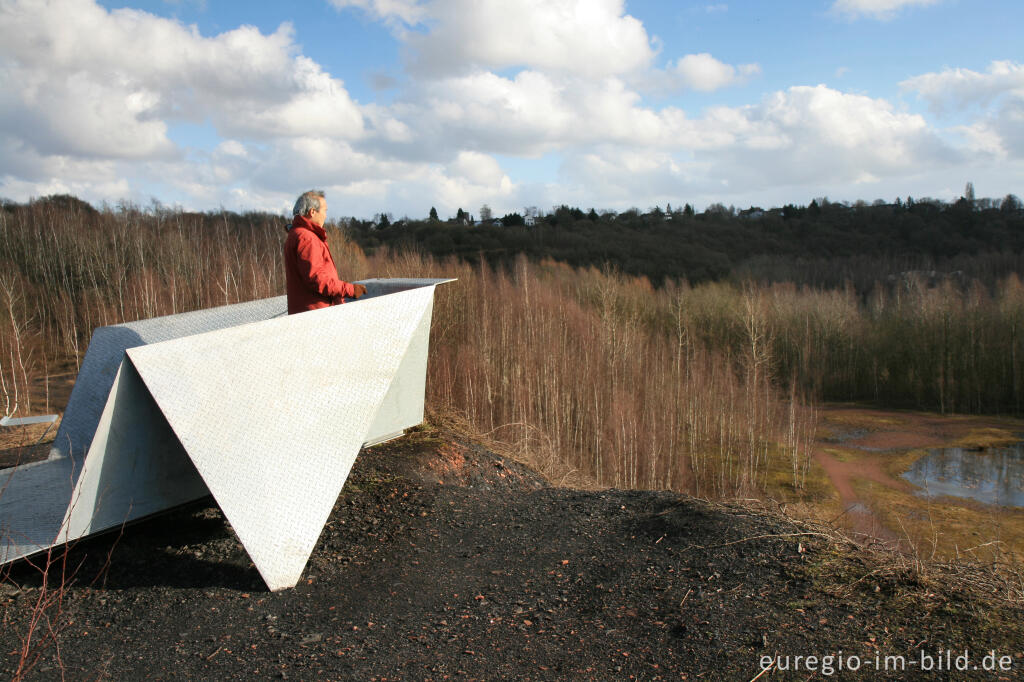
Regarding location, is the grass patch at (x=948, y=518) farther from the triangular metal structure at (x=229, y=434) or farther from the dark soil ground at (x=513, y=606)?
the triangular metal structure at (x=229, y=434)

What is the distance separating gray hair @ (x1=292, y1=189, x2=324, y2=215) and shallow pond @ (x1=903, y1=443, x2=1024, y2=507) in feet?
42.9

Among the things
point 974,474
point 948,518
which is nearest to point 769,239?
point 974,474

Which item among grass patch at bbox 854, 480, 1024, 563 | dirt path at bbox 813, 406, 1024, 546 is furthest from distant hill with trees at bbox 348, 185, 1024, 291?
Answer: grass patch at bbox 854, 480, 1024, 563

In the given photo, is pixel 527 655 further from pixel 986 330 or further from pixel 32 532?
pixel 986 330

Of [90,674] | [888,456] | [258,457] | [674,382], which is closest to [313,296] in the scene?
[258,457]

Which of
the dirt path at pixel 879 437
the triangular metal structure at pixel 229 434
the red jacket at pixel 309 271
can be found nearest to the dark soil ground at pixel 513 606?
the triangular metal structure at pixel 229 434

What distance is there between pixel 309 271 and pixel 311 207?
44 cm

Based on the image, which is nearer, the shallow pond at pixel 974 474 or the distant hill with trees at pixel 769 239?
the shallow pond at pixel 974 474

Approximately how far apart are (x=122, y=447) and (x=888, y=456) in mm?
17719

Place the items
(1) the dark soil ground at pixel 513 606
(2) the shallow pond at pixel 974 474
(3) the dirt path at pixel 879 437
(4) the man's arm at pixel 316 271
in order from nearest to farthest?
(1) the dark soil ground at pixel 513 606
(4) the man's arm at pixel 316 271
(2) the shallow pond at pixel 974 474
(3) the dirt path at pixel 879 437

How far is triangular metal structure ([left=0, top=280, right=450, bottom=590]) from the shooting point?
3.49 meters

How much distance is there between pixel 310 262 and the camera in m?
4.55

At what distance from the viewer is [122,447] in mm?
3621

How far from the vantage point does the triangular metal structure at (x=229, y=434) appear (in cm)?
349
